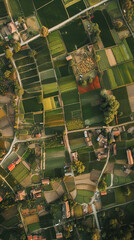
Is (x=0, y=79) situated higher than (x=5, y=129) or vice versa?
(x=0, y=79)

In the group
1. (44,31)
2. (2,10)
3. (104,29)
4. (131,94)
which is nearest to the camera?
(44,31)

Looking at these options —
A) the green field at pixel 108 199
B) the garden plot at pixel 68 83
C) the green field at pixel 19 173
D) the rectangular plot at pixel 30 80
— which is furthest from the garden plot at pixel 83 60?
the green field at pixel 108 199

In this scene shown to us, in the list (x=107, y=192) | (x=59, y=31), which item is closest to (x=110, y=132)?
(x=107, y=192)

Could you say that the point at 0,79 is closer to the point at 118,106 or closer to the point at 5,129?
the point at 5,129

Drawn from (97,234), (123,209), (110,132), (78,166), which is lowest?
(97,234)

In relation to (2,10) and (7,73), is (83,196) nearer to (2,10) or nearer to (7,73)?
(7,73)

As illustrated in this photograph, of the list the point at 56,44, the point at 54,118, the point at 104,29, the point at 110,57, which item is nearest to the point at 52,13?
the point at 56,44
